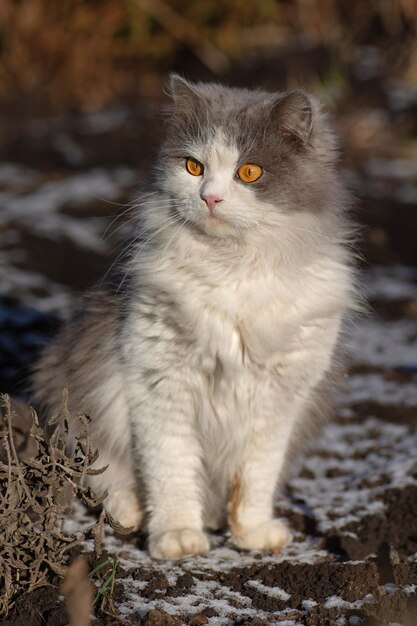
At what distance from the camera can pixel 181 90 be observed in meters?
2.98

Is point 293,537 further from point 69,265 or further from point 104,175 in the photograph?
point 104,175

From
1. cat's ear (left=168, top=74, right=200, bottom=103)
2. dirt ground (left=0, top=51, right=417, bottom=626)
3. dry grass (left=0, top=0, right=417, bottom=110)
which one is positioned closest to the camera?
dirt ground (left=0, top=51, right=417, bottom=626)

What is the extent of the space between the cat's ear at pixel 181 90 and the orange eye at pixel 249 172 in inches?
14.1

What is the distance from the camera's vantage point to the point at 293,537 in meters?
3.33

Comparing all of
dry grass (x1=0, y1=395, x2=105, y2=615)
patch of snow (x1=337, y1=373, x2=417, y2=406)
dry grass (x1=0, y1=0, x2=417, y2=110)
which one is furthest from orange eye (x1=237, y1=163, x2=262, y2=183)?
dry grass (x1=0, y1=0, x2=417, y2=110)

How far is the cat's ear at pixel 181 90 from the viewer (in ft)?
9.69

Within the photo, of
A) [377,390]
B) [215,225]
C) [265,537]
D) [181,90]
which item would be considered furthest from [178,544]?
[377,390]

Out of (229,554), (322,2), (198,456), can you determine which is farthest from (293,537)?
(322,2)

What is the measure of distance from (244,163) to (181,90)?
0.42 m

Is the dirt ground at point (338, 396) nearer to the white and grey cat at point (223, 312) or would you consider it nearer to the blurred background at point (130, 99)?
the blurred background at point (130, 99)

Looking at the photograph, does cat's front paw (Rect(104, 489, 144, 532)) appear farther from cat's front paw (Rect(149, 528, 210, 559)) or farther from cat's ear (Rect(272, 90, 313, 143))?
cat's ear (Rect(272, 90, 313, 143))

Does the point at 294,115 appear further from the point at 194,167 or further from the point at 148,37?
the point at 148,37

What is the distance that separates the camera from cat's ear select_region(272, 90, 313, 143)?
2.77 meters

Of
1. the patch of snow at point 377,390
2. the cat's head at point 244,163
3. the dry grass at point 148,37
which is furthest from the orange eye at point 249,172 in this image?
the dry grass at point 148,37
